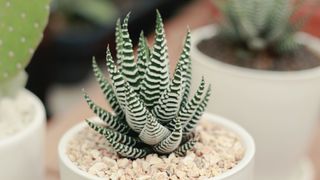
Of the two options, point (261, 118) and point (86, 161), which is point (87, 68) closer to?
point (261, 118)

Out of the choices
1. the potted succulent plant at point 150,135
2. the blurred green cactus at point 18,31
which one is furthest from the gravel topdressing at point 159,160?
the blurred green cactus at point 18,31

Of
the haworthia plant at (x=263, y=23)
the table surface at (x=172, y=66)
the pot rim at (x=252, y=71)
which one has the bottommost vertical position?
the table surface at (x=172, y=66)

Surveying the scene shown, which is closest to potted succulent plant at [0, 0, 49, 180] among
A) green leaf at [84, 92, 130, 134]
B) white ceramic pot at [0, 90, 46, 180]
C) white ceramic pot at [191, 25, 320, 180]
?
white ceramic pot at [0, 90, 46, 180]

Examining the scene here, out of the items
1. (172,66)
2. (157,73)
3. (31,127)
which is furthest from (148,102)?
(172,66)

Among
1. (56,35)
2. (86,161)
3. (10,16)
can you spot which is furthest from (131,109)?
(56,35)

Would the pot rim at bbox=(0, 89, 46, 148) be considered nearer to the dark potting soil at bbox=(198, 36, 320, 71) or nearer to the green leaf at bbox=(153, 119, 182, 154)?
the green leaf at bbox=(153, 119, 182, 154)

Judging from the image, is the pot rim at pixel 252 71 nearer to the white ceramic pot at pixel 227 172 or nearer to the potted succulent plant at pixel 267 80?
the potted succulent plant at pixel 267 80

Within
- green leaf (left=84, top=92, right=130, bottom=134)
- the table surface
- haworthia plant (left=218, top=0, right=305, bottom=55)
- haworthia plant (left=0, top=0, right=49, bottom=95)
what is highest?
haworthia plant (left=0, top=0, right=49, bottom=95)
